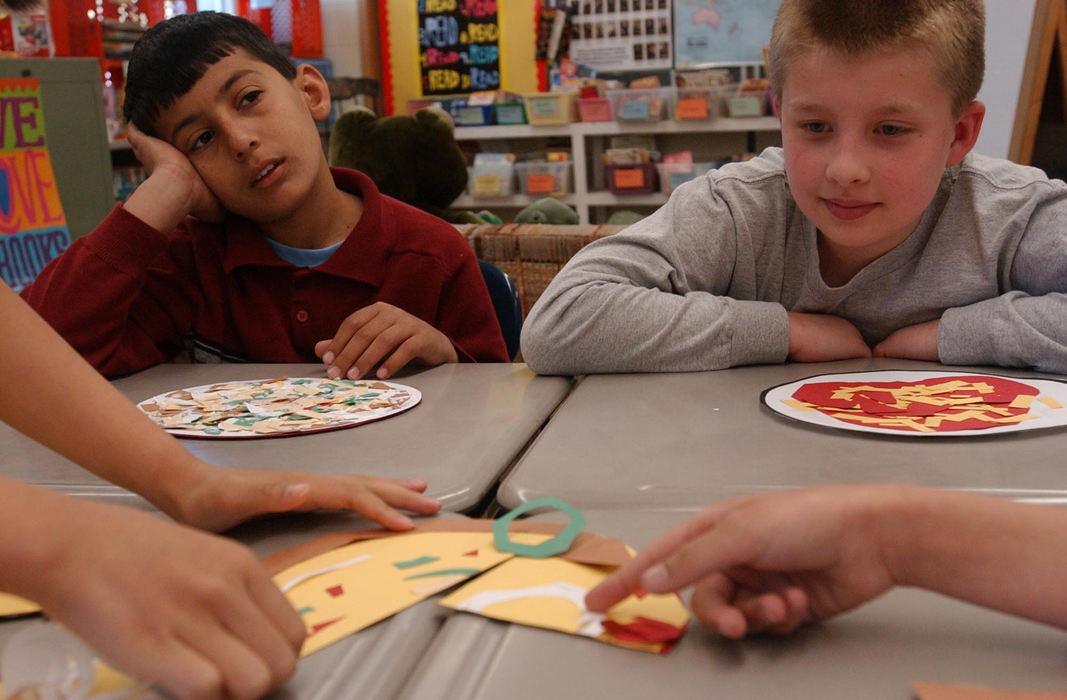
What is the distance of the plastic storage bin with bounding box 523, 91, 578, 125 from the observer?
377cm

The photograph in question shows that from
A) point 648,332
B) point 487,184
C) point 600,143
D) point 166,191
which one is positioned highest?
point 166,191

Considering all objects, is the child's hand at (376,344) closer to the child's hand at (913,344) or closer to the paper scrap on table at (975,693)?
the child's hand at (913,344)

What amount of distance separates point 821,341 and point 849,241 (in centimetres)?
11

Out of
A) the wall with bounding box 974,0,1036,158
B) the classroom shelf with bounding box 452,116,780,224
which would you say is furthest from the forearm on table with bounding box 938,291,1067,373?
the classroom shelf with bounding box 452,116,780,224

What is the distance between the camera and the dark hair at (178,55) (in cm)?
128

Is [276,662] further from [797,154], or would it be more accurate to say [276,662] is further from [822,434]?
[797,154]

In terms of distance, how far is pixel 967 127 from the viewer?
1020mm

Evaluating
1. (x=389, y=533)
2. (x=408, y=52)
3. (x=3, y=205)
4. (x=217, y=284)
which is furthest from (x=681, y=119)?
(x=389, y=533)

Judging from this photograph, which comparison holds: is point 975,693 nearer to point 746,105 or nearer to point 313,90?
point 313,90

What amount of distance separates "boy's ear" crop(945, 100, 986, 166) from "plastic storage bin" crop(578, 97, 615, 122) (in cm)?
278

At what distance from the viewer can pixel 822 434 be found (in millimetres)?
773

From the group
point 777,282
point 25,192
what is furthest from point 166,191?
point 25,192

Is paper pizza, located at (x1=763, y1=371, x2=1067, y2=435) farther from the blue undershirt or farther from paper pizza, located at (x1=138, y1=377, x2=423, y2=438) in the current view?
the blue undershirt

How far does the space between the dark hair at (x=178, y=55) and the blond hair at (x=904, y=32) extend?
75 cm
